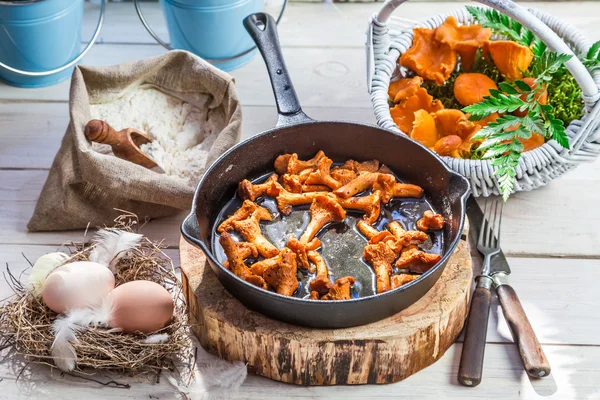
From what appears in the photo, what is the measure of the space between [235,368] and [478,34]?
1.05 metres

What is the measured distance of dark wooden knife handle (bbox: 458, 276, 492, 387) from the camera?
4.74 feet

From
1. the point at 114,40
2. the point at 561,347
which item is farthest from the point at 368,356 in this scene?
the point at 114,40

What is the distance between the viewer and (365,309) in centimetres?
133

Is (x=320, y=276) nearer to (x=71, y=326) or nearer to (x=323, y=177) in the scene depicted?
(x=323, y=177)

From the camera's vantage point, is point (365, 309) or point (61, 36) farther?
point (61, 36)

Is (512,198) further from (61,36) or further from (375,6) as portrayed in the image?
(61,36)

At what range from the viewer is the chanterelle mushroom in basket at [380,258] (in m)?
1.44

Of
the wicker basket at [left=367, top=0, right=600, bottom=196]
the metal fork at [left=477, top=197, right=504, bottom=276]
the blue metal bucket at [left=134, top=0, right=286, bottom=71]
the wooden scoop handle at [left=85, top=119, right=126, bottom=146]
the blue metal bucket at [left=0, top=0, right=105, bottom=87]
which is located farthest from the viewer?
the blue metal bucket at [left=134, top=0, right=286, bottom=71]

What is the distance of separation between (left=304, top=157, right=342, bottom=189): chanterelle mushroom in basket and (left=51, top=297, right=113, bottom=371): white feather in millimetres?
504

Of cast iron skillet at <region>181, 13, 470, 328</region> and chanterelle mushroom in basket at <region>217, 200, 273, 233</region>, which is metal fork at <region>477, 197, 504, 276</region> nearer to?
cast iron skillet at <region>181, 13, 470, 328</region>

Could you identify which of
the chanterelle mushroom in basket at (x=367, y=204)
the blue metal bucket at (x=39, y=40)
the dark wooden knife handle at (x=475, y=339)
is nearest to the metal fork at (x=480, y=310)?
the dark wooden knife handle at (x=475, y=339)

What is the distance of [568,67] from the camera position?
5.09 feet

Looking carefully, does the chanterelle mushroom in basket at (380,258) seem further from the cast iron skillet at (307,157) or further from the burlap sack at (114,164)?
the burlap sack at (114,164)

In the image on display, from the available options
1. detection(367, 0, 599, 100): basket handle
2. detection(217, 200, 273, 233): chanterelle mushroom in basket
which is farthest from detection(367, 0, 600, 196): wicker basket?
detection(217, 200, 273, 233): chanterelle mushroom in basket
